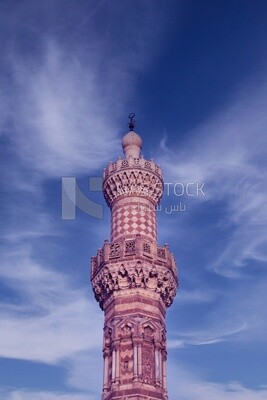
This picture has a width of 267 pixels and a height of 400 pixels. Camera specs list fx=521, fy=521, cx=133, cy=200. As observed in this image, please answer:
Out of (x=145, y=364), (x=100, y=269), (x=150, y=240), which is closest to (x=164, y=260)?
(x=150, y=240)

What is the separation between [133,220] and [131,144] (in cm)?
572

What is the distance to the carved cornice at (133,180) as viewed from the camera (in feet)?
97.7

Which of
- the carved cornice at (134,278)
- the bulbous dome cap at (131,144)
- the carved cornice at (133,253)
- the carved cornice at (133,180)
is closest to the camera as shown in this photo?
the carved cornice at (134,278)

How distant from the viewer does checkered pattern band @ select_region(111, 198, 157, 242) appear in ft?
92.8

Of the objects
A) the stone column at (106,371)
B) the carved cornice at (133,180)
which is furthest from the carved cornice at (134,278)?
the carved cornice at (133,180)

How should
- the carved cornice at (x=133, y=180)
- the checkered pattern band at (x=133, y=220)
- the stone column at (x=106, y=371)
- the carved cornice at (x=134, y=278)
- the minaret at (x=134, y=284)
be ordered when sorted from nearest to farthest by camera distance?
the minaret at (x=134, y=284), the stone column at (x=106, y=371), the carved cornice at (x=134, y=278), the checkered pattern band at (x=133, y=220), the carved cornice at (x=133, y=180)

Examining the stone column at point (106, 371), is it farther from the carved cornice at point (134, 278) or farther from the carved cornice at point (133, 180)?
the carved cornice at point (133, 180)

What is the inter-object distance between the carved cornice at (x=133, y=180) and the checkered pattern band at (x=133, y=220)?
0.61 metres

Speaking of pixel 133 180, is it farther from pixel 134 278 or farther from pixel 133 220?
pixel 134 278

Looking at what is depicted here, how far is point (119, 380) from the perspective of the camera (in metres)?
23.8

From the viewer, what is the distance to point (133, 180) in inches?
1172

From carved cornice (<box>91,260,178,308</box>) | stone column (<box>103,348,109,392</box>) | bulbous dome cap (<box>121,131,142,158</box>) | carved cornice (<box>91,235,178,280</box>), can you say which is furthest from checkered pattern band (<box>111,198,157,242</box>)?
stone column (<box>103,348,109,392</box>)

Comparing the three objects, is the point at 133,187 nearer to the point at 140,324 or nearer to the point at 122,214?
the point at 122,214

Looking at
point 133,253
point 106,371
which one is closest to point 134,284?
point 133,253
